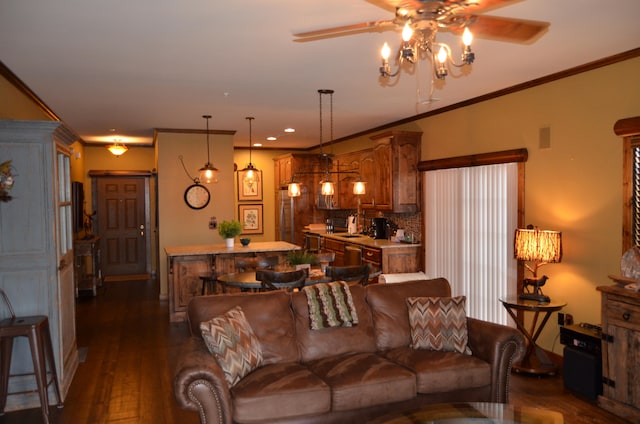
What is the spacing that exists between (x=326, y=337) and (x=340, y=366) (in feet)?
1.14

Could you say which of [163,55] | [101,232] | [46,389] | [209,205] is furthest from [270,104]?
[101,232]

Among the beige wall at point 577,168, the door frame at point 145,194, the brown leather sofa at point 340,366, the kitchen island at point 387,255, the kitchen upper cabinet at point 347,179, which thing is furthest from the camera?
the door frame at point 145,194

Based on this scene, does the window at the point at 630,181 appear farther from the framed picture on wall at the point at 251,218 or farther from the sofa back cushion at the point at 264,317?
the framed picture on wall at the point at 251,218

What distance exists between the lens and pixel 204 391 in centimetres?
287

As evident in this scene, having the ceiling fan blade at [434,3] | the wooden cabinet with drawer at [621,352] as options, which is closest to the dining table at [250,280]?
the wooden cabinet with drawer at [621,352]

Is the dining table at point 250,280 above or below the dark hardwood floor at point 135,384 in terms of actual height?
above

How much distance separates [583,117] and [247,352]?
355cm

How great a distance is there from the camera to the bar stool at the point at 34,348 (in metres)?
3.56

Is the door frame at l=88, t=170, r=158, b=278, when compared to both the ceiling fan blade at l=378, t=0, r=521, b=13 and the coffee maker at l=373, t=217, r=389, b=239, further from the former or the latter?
the ceiling fan blade at l=378, t=0, r=521, b=13

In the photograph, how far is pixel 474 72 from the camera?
4.57m

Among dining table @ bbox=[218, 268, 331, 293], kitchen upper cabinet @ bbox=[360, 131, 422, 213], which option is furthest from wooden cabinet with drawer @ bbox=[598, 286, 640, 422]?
kitchen upper cabinet @ bbox=[360, 131, 422, 213]

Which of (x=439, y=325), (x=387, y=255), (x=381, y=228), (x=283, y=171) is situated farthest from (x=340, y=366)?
(x=283, y=171)

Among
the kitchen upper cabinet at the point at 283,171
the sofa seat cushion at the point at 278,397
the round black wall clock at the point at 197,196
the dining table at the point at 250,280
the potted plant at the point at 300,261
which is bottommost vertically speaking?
the sofa seat cushion at the point at 278,397

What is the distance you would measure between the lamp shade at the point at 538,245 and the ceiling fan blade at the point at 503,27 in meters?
2.49
